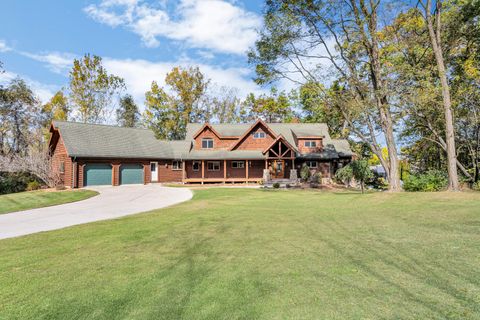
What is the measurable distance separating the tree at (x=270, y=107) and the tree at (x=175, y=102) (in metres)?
8.19

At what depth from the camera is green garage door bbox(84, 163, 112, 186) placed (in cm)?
2358

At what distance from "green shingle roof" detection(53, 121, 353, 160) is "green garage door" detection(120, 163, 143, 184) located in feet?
3.76

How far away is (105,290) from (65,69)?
38306 mm

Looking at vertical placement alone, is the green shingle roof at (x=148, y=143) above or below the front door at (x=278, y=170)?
above

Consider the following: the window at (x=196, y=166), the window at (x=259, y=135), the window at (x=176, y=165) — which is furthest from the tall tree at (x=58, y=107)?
the window at (x=259, y=135)

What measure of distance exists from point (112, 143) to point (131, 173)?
3.50 m

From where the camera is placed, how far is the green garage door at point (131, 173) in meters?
25.9

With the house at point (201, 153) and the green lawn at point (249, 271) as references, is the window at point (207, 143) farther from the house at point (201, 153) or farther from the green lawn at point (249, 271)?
the green lawn at point (249, 271)

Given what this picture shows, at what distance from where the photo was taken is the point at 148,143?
29.1 meters

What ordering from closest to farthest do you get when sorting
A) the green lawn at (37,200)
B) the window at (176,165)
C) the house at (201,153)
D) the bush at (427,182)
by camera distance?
the green lawn at (37,200)
the bush at (427,182)
the house at (201,153)
the window at (176,165)

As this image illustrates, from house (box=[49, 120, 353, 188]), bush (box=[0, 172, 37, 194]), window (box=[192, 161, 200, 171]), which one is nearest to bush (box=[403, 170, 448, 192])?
house (box=[49, 120, 353, 188])

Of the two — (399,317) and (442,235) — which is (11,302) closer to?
(399,317)

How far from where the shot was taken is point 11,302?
12.2 ft

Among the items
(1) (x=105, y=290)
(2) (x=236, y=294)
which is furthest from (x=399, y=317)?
(1) (x=105, y=290)
